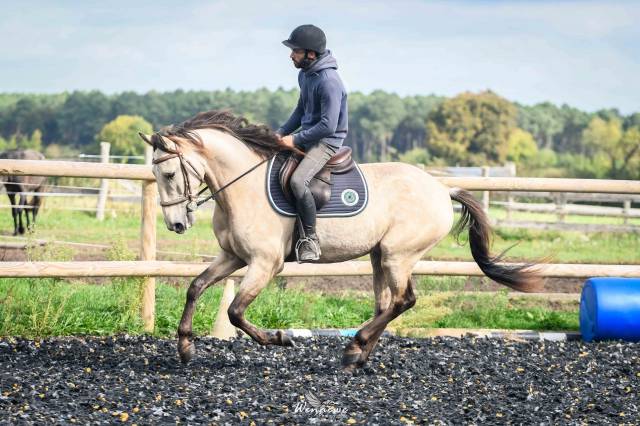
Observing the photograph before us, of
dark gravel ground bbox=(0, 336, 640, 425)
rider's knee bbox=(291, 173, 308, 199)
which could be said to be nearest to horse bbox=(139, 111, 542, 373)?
rider's knee bbox=(291, 173, 308, 199)

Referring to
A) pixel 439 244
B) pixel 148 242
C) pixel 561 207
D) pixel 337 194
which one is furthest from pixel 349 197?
pixel 561 207

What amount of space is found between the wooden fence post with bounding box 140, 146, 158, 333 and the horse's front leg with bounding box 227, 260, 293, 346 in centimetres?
185

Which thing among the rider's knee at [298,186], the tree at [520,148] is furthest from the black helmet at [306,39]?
the tree at [520,148]

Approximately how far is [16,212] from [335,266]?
10.5 meters

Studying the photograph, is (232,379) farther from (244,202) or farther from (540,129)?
(540,129)

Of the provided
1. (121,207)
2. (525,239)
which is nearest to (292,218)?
(525,239)

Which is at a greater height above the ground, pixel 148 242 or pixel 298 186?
pixel 298 186

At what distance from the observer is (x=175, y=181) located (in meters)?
5.95

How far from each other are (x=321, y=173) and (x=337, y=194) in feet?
0.64

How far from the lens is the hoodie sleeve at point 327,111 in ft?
20.2

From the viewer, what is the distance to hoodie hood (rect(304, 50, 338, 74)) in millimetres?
6219

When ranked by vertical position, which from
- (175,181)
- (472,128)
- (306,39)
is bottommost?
(175,181)

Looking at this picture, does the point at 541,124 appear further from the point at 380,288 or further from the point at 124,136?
the point at 380,288

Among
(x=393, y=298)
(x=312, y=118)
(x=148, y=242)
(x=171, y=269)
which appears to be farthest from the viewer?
(x=148, y=242)
